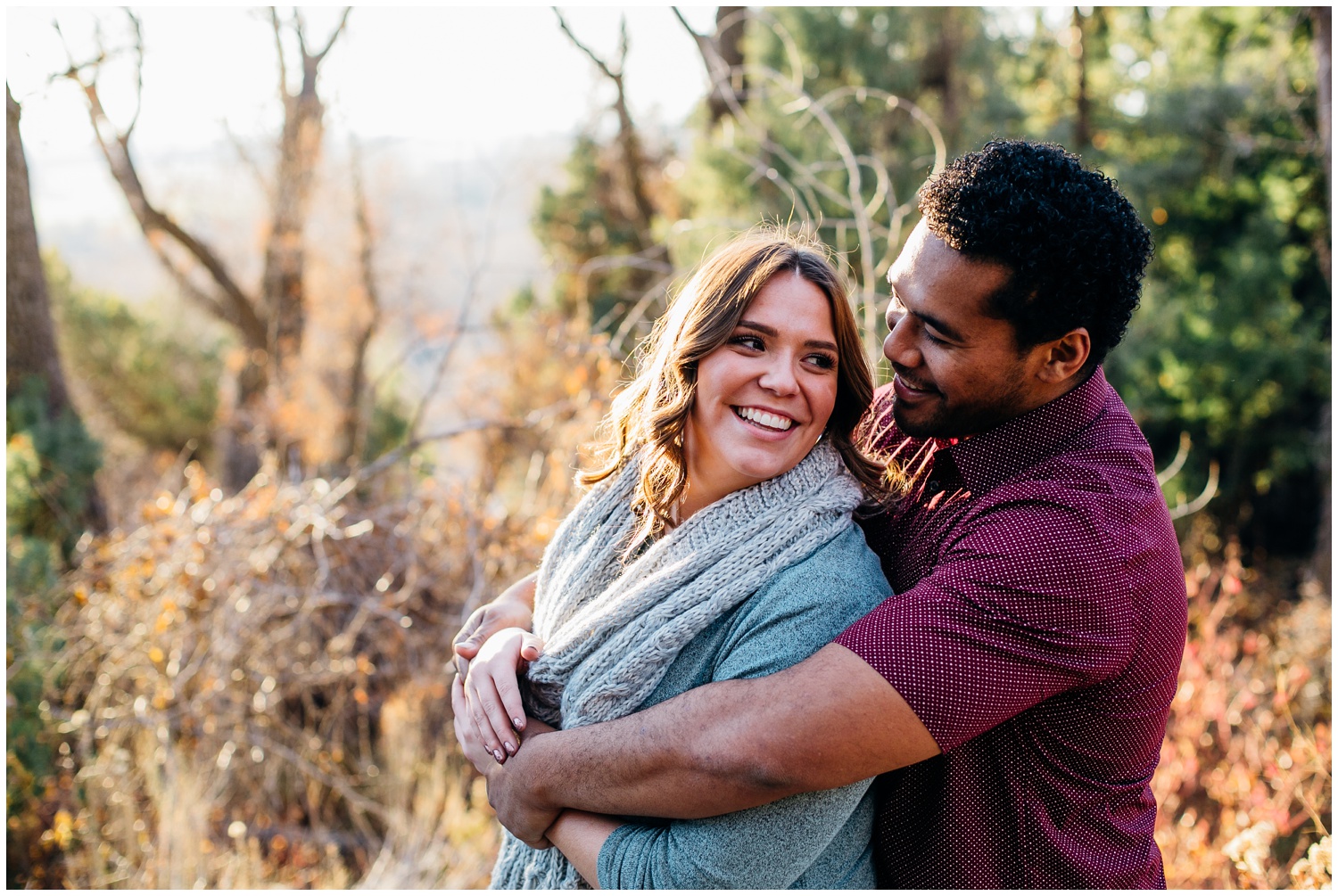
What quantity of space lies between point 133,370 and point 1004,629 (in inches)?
547

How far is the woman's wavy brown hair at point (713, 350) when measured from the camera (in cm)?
174

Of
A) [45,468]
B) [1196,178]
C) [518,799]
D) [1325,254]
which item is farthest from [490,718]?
[1196,178]

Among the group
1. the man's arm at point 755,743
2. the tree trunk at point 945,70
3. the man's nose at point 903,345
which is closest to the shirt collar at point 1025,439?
the man's nose at point 903,345

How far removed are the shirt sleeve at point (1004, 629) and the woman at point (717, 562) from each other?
185 millimetres

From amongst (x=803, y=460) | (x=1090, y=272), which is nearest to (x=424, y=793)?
(x=803, y=460)

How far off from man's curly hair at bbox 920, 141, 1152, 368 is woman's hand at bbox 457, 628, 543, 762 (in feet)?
3.56

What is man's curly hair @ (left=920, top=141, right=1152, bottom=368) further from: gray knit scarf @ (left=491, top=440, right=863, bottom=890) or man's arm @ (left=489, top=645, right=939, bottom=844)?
man's arm @ (left=489, top=645, right=939, bottom=844)

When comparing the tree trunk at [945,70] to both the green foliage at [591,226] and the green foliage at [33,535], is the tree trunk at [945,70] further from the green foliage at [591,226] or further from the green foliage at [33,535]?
the green foliage at [33,535]

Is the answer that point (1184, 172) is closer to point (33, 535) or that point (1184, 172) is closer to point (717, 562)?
point (717, 562)

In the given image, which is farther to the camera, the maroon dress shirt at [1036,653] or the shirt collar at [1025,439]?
the shirt collar at [1025,439]

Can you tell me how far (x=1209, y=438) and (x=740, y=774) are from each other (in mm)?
8609

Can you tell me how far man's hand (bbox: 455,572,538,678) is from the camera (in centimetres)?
200

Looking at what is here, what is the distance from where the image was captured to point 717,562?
1.60 meters

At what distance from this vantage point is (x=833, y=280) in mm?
1754
